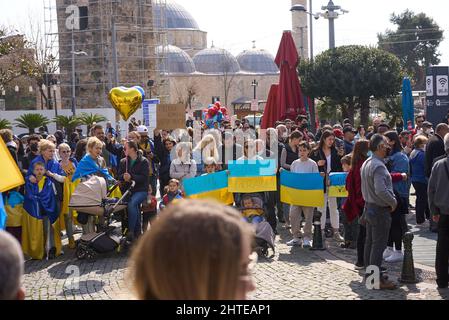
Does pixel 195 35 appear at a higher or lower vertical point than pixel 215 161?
higher

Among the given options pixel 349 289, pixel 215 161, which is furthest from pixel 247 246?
pixel 215 161

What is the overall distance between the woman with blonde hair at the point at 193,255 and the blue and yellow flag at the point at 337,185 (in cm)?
1057

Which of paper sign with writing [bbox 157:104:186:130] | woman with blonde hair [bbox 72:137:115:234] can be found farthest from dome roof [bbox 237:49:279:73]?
woman with blonde hair [bbox 72:137:115:234]

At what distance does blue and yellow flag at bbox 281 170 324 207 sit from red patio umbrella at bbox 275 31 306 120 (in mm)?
9261

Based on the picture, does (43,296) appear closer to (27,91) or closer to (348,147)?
(348,147)

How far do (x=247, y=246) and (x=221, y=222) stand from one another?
134 millimetres

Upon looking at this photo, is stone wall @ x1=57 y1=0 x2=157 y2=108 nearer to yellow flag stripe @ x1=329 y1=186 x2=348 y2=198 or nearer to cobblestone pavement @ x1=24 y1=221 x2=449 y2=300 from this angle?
yellow flag stripe @ x1=329 y1=186 x2=348 y2=198

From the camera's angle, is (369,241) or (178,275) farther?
(369,241)

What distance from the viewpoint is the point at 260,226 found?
11719 mm

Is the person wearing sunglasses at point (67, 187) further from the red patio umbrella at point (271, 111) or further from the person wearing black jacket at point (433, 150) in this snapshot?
the red patio umbrella at point (271, 111)

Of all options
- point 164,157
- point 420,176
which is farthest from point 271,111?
point 420,176

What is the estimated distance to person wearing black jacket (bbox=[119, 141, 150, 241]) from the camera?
1240cm

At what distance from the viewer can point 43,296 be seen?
9.27m

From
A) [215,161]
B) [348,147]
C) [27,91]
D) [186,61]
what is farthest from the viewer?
[186,61]
